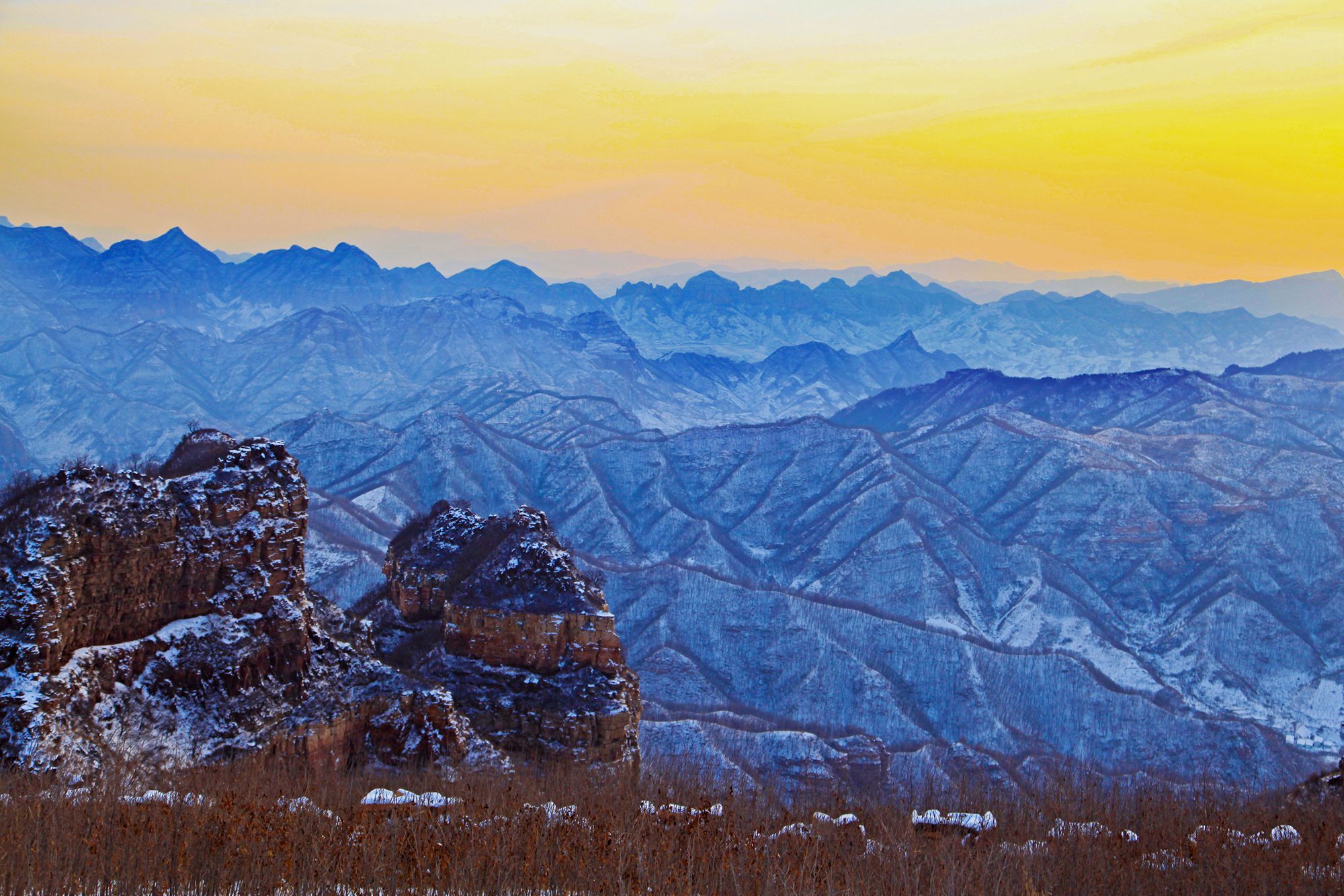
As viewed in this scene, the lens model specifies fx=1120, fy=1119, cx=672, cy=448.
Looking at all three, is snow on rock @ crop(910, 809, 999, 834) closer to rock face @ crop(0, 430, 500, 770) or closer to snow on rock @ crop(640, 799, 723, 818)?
snow on rock @ crop(640, 799, 723, 818)

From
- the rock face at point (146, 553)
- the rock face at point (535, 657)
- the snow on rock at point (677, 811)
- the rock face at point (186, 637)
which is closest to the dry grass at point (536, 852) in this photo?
the snow on rock at point (677, 811)

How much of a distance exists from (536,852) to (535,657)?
29034 mm

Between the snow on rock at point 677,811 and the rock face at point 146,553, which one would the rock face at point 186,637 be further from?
the snow on rock at point 677,811

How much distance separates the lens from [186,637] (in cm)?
4069

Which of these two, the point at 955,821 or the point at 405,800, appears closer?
the point at 405,800

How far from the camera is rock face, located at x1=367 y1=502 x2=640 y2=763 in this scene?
167ft

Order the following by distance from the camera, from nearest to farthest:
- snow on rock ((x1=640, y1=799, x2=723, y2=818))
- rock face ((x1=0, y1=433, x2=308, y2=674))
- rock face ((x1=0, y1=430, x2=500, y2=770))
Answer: snow on rock ((x1=640, y1=799, x2=723, y2=818)), rock face ((x1=0, y1=430, x2=500, y2=770)), rock face ((x1=0, y1=433, x2=308, y2=674))

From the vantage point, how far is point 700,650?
165125 millimetres

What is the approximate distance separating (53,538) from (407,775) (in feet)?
47.3

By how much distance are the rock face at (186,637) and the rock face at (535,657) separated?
5895mm

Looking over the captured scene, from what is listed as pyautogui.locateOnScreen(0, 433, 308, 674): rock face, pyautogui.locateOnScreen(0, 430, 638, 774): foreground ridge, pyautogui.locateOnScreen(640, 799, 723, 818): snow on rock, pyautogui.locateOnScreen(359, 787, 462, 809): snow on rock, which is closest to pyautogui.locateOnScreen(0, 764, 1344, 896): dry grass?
pyautogui.locateOnScreen(640, 799, 723, 818): snow on rock

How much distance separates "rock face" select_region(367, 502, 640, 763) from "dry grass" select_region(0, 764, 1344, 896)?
15.2 m

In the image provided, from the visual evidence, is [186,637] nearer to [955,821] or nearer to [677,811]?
[677,811]

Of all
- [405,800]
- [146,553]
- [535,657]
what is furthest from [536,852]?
[535,657]
